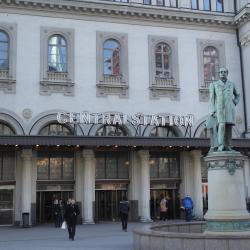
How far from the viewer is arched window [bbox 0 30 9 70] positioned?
31344 mm

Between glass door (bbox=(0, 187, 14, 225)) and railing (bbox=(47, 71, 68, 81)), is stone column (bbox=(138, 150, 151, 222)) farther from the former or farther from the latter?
Result: glass door (bbox=(0, 187, 14, 225))

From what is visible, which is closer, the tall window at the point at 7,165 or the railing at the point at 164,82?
the tall window at the point at 7,165

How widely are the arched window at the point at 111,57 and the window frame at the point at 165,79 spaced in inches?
89.3

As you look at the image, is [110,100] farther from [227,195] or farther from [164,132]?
[227,195]

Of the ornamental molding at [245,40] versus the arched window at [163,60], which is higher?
the ornamental molding at [245,40]

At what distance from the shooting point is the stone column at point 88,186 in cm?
3069

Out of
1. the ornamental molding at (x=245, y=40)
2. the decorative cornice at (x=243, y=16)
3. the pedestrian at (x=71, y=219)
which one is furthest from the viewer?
the ornamental molding at (x=245, y=40)

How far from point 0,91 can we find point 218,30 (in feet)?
53.7

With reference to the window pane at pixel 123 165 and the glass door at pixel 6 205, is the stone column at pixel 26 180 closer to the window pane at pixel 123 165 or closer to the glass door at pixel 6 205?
the glass door at pixel 6 205

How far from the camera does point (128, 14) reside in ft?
111

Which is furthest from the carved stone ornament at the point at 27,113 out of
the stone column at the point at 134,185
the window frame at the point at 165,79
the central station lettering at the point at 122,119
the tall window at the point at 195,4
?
the tall window at the point at 195,4

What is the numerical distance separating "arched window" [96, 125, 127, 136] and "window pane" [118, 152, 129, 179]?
1.44m

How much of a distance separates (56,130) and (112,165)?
4475mm

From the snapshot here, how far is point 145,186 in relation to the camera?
105ft
